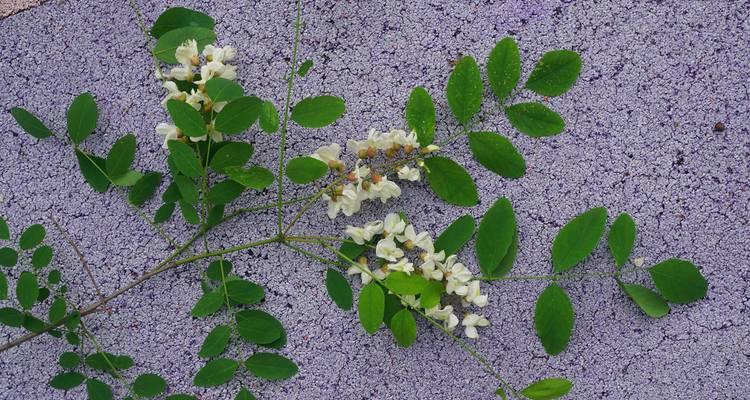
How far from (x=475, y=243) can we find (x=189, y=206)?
1.56 feet

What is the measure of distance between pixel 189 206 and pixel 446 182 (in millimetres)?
422

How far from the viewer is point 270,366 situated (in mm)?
1071

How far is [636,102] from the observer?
1.09m

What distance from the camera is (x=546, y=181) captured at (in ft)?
3.59

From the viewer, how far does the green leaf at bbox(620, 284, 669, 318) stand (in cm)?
104

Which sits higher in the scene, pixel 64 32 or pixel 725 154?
pixel 64 32

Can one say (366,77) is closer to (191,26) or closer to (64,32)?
(191,26)

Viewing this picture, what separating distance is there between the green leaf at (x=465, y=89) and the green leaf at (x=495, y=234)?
151 millimetres

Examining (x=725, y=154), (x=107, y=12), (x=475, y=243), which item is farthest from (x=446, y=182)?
(x=107, y=12)

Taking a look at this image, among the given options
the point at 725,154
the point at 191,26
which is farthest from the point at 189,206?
the point at 725,154

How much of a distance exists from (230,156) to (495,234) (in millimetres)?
440

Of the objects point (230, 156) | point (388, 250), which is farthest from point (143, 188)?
point (388, 250)

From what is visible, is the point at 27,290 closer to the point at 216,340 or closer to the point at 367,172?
the point at 216,340

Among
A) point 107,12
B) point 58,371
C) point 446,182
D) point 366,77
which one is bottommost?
point 58,371
